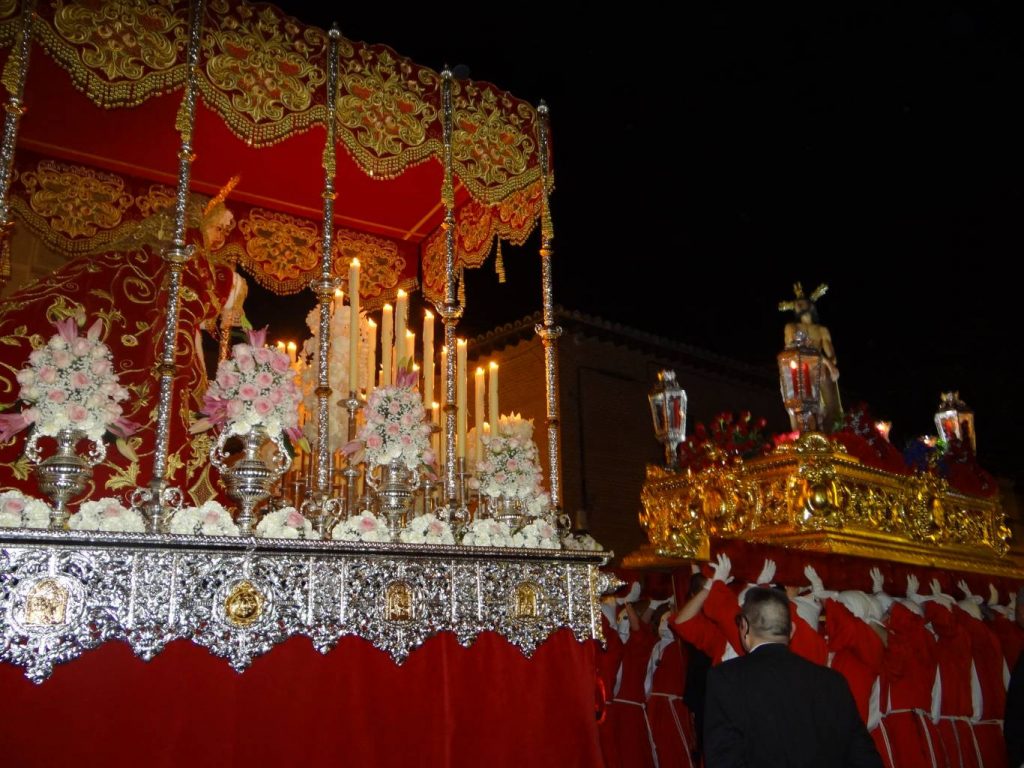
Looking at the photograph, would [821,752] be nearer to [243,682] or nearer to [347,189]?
[243,682]

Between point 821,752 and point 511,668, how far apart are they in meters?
1.24

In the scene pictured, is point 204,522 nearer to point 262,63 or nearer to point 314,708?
point 314,708

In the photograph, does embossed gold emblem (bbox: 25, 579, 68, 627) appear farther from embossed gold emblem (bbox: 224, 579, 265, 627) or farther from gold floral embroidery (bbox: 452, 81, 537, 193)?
gold floral embroidery (bbox: 452, 81, 537, 193)

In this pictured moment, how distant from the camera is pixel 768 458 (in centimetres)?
494

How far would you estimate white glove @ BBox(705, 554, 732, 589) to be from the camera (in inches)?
149

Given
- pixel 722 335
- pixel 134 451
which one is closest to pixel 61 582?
pixel 134 451

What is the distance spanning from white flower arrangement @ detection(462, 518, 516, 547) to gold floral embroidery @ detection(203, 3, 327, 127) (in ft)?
6.50

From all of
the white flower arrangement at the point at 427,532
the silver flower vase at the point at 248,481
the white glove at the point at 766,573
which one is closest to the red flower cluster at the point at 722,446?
the white glove at the point at 766,573

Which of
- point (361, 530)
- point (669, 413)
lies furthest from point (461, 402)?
point (669, 413)

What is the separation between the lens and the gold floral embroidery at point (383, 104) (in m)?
3.85

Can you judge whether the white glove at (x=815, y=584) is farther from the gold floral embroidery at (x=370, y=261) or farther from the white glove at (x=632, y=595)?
the gold floral embroidery at (x=370, y=261)

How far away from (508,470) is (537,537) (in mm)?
370

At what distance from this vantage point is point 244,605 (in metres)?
2.84

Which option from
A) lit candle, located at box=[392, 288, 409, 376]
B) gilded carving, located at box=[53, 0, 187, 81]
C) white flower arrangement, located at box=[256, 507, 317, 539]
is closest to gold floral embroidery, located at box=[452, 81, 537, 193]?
lit candle, located at box=[392, 288, 409, 376]
